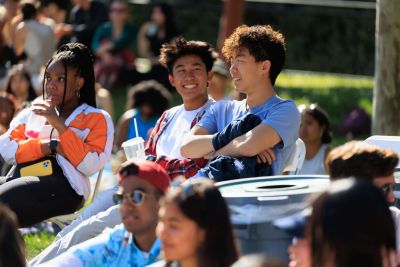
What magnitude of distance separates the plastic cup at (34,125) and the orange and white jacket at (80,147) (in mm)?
100

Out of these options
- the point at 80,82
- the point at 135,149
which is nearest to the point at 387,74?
the point at 80,82

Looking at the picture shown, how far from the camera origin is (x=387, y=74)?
967 cm

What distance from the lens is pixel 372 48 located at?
64.7ft

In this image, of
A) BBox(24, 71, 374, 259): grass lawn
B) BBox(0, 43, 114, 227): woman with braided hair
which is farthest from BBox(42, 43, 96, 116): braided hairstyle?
BBox(24, 71, 374, 259): grass lawn

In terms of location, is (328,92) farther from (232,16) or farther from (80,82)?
(80,82)

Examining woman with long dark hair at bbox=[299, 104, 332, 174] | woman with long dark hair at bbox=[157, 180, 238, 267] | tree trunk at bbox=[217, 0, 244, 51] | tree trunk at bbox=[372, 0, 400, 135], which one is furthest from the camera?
tree trunk at bbox=[217, 0, 244, 51]

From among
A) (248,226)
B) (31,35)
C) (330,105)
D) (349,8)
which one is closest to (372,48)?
(349,8)

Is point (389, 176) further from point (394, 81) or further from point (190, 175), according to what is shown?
point (394, 81)

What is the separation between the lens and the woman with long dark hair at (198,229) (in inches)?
164

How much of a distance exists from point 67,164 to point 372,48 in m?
13.2

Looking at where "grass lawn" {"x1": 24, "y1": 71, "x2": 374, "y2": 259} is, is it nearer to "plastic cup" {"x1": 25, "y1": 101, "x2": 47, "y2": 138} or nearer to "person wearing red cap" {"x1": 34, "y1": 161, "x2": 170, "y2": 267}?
"plastic cup" {"x1": 25, "y1": 101, "x2": 47, "y2": 138}

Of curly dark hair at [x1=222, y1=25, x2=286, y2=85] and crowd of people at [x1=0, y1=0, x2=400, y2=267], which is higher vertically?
curly dark hair at [x1=222, y1=25, x2=286, y2=85]

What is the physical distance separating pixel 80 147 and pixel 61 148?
4.5 inches

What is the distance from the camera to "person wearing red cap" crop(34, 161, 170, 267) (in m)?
4.87
